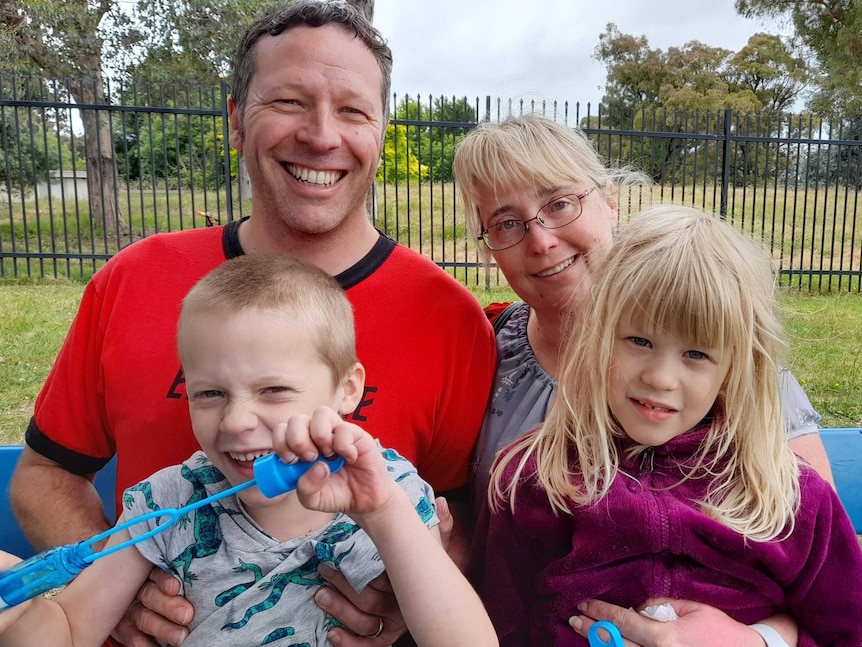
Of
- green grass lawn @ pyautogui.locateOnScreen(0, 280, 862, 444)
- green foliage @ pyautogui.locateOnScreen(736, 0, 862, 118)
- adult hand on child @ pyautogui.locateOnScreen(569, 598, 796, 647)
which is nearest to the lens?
adult hand on child @ pyautogui.locateOnScreen(569, 598, 796, 647)

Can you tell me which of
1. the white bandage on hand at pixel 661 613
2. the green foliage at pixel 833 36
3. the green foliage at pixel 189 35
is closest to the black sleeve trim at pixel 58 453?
the white bandage on hand at pixel 661 613

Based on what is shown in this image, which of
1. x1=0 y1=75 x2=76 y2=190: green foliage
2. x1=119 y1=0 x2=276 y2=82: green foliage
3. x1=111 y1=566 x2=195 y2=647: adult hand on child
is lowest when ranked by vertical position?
x1=111 y1=566 x2=195 y2=647: adult hand on child

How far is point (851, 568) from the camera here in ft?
5.26

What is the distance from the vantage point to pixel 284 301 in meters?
1.50

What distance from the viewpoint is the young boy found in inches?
53.4

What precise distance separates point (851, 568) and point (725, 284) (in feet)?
2.23

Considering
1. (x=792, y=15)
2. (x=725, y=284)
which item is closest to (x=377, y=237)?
(x=725, y=284)

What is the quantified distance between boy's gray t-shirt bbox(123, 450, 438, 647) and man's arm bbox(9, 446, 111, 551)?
1.78 feet

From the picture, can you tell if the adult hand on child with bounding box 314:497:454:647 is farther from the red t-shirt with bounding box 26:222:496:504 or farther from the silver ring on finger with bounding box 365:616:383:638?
the red t-shirt with bounding box 26:222:496:504

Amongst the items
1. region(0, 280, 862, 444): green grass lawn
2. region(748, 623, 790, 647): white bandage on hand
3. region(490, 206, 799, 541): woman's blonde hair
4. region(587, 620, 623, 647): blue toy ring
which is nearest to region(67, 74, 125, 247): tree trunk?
region(0, 280, 862, 444): green grass lawn

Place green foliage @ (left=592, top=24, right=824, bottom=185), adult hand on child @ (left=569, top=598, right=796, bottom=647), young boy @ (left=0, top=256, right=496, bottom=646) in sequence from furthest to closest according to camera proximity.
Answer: green foliage @ (left=592, top=24, right=824, bottom=185), adult hand on child @ (left=569, top=598, right=796, bottom=647), young boy @ (left=0, top=256, right=496, bottom=646)

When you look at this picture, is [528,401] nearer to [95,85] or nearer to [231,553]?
[231,553]

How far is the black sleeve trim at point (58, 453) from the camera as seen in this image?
2.05m

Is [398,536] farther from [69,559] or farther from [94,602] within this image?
[94,602]
